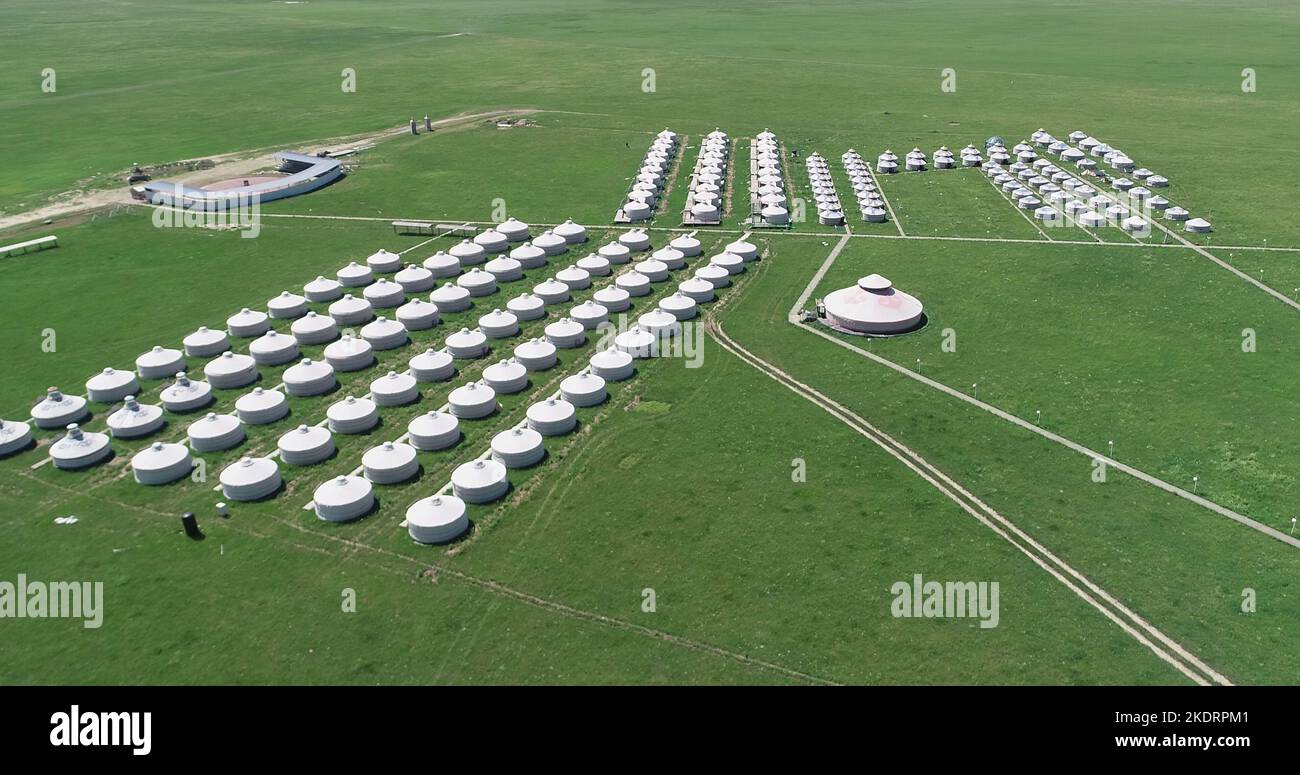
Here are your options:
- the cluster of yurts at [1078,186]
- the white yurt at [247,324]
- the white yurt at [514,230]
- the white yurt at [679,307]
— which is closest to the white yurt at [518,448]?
the white yurt at [679,307]

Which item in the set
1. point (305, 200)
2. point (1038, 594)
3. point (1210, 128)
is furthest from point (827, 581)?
point (1210, 128)

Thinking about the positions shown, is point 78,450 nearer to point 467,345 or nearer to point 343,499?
point 343,499

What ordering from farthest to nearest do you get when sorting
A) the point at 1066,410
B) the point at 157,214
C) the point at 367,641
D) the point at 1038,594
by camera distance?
the point at 157,214
the point at 1066,410
the point at 1038,594
the point at 367,641

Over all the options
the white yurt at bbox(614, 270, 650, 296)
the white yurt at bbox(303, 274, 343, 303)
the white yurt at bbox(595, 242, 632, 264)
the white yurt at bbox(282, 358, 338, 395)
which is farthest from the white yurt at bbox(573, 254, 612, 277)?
the white yurt at bbox(282, 358, 338, 395)

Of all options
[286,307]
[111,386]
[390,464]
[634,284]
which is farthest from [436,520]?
[634,284]

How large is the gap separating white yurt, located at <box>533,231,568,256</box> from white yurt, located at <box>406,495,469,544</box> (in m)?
58.1

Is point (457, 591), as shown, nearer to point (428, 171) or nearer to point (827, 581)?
point (827, 581)

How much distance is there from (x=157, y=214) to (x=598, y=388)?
294 ft

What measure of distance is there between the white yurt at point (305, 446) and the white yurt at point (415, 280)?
34.5m

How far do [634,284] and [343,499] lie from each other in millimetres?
47503

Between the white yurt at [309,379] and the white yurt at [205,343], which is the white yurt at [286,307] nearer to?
the white yurt at [205,343]

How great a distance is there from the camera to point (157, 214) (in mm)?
127812

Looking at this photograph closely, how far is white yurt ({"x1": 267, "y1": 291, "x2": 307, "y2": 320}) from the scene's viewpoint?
91750 millimetres

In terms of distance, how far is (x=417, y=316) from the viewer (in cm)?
9019
